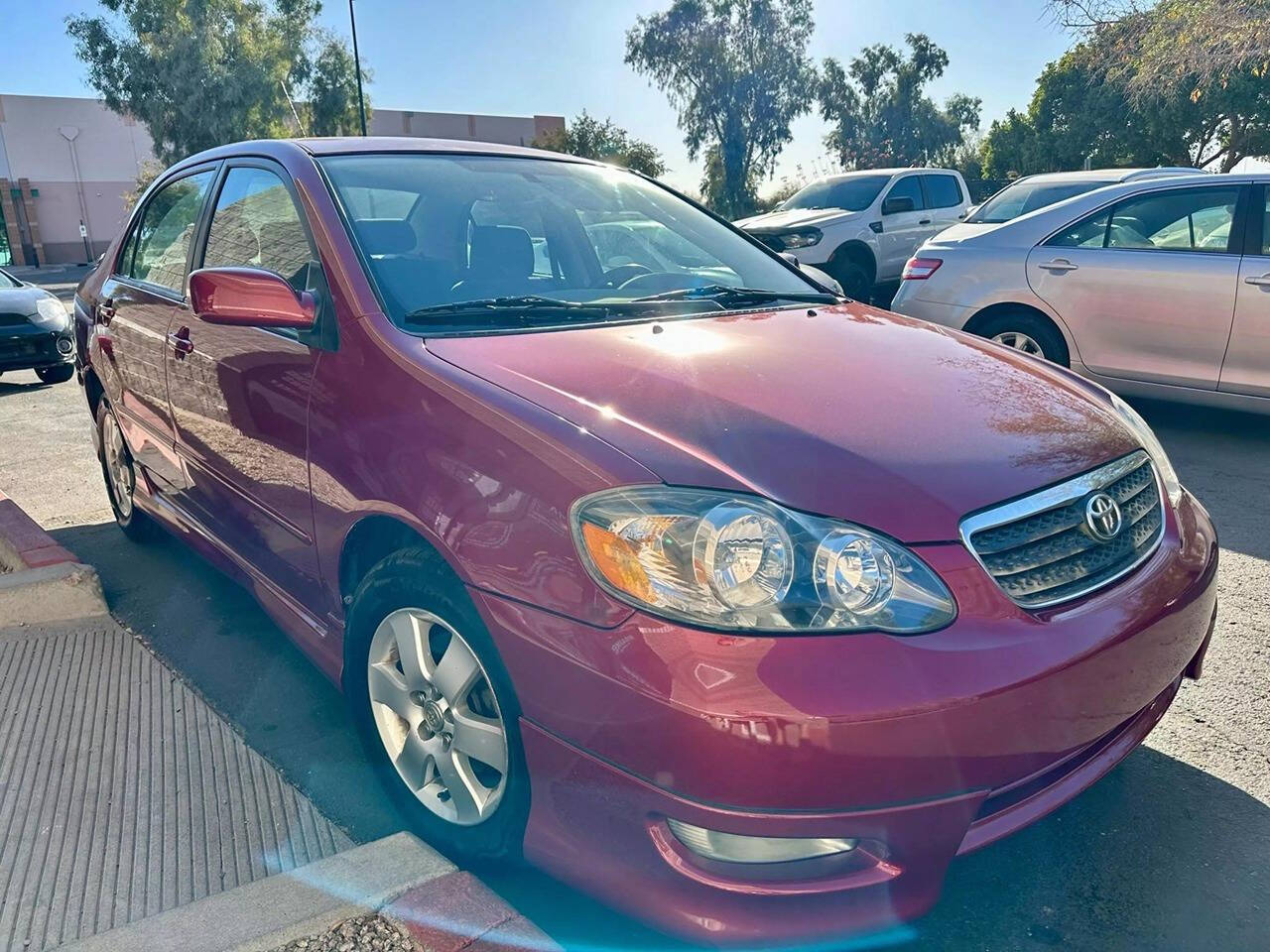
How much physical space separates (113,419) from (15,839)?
8.12ft

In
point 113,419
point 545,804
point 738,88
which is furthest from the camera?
point 738,88

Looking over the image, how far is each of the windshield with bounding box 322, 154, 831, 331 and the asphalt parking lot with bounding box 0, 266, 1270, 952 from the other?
4.44ft

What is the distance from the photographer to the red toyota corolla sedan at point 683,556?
65.9 inches

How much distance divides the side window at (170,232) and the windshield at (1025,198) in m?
7.10

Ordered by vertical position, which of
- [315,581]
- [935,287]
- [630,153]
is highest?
[630,153]

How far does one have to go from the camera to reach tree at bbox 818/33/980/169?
130 ft

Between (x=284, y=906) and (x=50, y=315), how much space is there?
9.61 meters

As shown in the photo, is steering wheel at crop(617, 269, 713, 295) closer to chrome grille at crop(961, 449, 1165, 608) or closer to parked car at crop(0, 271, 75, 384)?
chrome grille at crop(961, 449, 1165, 608)

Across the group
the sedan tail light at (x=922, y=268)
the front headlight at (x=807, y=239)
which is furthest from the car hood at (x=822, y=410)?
the front headlight at (x=807, y=239)

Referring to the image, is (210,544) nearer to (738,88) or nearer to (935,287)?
(935,287)

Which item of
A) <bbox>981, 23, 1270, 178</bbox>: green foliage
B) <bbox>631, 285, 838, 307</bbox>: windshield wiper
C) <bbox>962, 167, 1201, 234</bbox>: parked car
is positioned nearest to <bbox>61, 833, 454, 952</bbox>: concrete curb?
<bbox>631, 285, 838, 307</bbox>: windshield wiper

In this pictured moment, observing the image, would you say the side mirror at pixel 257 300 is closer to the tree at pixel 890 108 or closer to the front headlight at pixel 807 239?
the front headlight at pixel 807 239

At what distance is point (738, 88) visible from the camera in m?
36.2

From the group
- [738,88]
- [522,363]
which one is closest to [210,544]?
[522,363]
